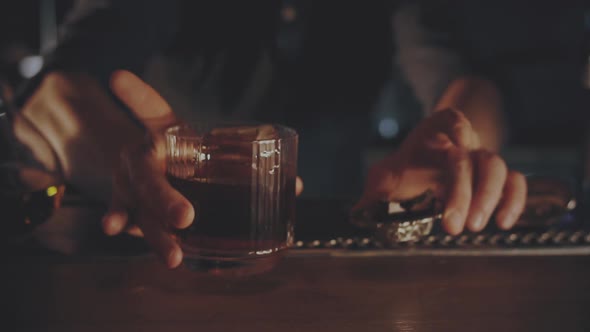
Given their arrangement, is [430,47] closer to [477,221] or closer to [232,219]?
[477,221]

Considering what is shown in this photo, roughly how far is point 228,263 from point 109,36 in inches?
34.3

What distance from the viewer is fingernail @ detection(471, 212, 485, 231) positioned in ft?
2.97

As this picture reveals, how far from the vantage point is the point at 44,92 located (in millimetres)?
1253

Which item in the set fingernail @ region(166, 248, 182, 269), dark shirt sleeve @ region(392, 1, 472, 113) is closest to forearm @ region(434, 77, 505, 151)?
dark shirt sleeve @ region(392, 1, 472, 113)

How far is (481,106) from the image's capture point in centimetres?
150

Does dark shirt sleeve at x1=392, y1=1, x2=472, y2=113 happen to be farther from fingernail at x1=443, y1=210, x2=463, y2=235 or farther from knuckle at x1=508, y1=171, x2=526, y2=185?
fingernail at x1=443, y1=210, x2=463, y2=235

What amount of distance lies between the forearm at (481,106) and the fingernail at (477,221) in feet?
1.95

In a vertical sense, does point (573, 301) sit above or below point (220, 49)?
below

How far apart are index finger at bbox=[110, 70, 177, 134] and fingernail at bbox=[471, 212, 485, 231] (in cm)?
48

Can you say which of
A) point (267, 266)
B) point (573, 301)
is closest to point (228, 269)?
point (267, 266)

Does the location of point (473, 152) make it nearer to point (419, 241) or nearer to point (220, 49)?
point (419, 241)

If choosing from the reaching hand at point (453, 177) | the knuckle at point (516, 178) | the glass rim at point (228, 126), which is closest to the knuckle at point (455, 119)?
the reaching hand at point (453, 177)

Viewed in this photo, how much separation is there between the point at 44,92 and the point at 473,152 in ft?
2.81

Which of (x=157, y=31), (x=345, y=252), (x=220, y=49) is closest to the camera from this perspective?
(x=345, y=252)
